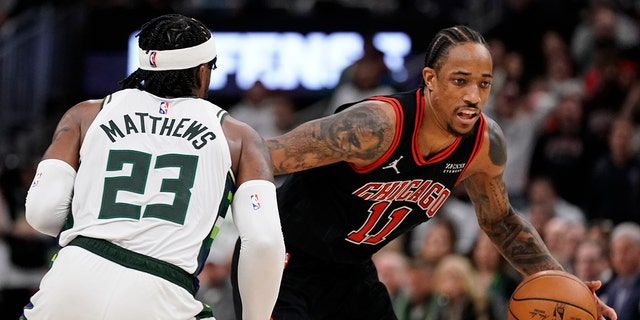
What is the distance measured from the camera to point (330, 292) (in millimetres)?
5609

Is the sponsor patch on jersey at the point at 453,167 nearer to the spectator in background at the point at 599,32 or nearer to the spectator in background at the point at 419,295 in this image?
→ the spectator in background at the point at 419,295

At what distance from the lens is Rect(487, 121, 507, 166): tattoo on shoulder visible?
5.60m

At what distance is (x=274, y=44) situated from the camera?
13.1 metres

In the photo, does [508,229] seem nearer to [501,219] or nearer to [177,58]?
[501,219]

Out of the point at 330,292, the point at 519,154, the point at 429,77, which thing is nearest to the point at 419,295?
the point at 519,154

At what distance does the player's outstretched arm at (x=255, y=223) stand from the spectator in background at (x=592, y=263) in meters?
4.96

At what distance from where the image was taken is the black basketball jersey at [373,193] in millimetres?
5301

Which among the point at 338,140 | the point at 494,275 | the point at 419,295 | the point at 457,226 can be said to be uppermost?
the point at 338,140

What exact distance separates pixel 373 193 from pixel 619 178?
17.4 ft

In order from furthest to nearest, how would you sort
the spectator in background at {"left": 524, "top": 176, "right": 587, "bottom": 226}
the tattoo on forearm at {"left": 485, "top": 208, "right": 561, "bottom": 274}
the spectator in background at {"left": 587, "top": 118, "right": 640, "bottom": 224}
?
the spectator in background at {"left": 524, "top": 176, "right": 587, "bottom": 226}
the spectator in background at {"left": 587, "top": 118, "right": 640, "bottom": 224}
the tattoo on forearm at {"left": 485, "top": 208, "right": 561, "bottom": 274}

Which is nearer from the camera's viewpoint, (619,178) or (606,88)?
(619,178)

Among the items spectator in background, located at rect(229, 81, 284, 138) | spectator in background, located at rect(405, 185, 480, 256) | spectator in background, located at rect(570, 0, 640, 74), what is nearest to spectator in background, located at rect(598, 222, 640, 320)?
spectator in background, located at rect(405, 185, 480, 256)

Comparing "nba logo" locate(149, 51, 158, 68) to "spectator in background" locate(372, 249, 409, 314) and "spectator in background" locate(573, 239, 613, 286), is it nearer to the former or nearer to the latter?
"spectator in background" locate(573, 239, 613, 286)

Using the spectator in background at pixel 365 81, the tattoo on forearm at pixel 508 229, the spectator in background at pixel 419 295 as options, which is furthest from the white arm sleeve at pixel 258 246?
the spectator in background at pixel 365 81
